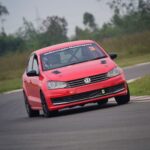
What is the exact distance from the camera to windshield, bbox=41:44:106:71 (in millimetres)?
20031

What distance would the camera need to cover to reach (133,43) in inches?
2363

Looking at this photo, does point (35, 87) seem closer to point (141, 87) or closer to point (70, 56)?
point (70, 56)

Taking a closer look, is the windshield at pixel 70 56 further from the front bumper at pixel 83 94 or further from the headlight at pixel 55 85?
the front bumper at pixel 83 94

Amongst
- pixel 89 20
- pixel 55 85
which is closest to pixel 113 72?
pixel 55 85

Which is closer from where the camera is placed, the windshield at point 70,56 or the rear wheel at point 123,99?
the rear wheel at point 123,99

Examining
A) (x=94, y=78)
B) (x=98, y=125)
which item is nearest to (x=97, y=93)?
(x=94, y=78)

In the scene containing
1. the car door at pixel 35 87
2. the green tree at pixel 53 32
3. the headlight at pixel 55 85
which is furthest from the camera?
the green tree at pixel 53 32

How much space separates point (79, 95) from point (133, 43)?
136 ft

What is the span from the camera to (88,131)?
14.1 meters

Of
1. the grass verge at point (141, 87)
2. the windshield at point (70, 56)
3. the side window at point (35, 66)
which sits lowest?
the grass verge at point (141, 87)

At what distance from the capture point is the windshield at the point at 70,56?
2003cm

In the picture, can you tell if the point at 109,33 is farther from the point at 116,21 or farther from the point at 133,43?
the point at 133,43

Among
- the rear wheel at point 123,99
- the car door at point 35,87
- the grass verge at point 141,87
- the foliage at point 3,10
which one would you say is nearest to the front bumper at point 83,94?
the rear wheel at point 123,99

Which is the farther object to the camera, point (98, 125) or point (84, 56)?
point (84, 56)
